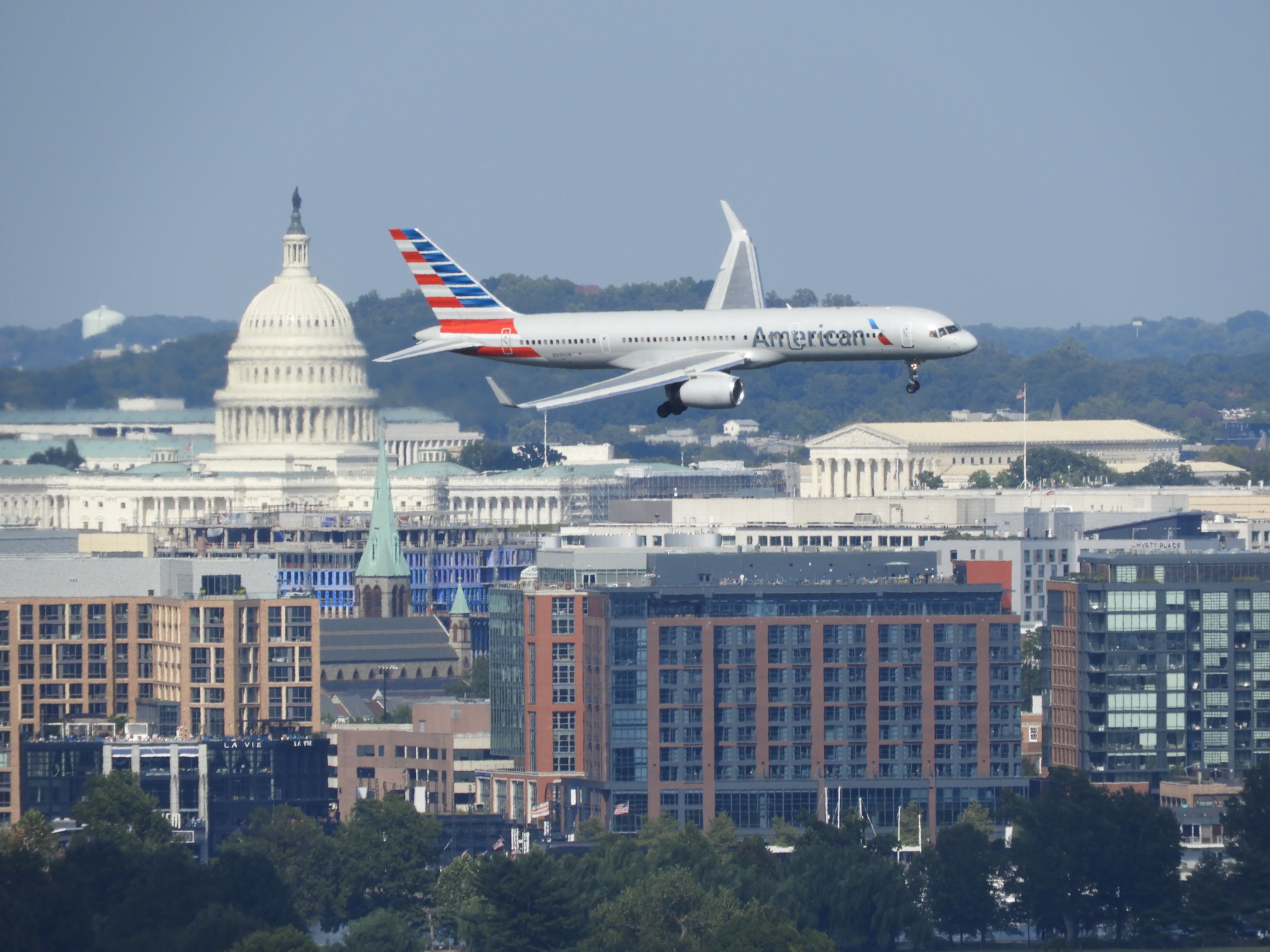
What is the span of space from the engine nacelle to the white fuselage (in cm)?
78

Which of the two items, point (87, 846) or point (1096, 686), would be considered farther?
point (1096, 686)

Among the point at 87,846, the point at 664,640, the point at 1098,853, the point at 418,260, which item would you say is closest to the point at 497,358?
the point at 418,260

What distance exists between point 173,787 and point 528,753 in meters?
17.6

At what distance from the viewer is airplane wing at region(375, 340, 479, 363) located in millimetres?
115188

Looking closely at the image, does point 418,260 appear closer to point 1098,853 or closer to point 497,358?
point 497,358

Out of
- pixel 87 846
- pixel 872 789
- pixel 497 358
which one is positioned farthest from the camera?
pixel 872 789

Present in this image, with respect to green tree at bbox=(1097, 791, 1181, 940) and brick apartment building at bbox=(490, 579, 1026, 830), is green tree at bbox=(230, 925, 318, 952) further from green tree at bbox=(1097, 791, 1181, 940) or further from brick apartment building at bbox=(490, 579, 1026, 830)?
brick apartment building at bbox=(490, 579, 1026, 830)

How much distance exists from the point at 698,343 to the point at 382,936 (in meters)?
45.8

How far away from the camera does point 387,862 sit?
168500mm

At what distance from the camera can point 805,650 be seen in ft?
626

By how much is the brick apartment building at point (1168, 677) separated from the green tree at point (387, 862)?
3566cm

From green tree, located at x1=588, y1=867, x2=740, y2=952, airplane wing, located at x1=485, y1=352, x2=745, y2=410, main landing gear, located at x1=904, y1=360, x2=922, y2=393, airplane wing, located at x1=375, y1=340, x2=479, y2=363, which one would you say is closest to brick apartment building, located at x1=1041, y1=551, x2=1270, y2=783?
green tree, located at x1=588, y1=867, x2=740, y2=952

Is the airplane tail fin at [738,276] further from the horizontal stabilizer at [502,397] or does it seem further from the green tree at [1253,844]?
the green tree at [1253,844]

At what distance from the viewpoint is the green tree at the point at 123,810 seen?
17175cm
